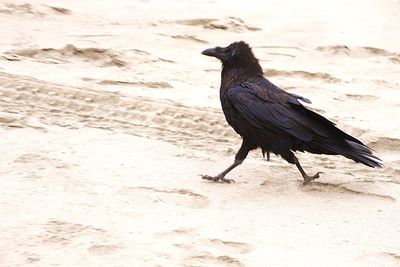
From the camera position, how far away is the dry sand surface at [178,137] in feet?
15.6

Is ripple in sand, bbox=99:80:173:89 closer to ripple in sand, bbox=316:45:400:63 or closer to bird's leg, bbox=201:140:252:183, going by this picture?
bird's leg, bbox=201:140:252:183

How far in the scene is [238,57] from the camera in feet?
21.0

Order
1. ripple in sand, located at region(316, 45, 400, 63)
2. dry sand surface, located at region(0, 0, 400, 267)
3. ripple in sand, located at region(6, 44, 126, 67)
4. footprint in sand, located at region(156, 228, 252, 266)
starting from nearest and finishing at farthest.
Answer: footprint in sand, located at region(156, 228, 252, 266)
dry sand surface, located at region(0, 0, 400, 267)
ripple in sand, located at region(6, 44, 126, 67)
ripple in sand, located at region(316, 45, 400, 63)

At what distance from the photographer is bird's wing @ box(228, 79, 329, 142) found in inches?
232

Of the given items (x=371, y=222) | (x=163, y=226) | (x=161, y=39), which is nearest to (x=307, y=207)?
(x=371, y=222)

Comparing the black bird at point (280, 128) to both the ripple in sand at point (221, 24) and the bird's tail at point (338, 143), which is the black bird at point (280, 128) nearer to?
the bird's tail at point (338, 143)

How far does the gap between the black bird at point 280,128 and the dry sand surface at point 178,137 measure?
0.21 meters

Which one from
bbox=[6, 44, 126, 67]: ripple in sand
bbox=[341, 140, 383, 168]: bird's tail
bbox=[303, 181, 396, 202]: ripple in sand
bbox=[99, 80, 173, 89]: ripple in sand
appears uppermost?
bbox=[6, 44, 126, 67]: ripple in sand

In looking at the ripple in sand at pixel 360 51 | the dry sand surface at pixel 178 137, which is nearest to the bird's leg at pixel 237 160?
the dry sand surface at pixel 178 137

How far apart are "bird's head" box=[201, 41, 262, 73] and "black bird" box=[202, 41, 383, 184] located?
0.83 feet

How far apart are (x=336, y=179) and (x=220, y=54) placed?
1.19 m

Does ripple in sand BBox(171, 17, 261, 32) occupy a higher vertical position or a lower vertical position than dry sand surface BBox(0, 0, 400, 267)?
higher

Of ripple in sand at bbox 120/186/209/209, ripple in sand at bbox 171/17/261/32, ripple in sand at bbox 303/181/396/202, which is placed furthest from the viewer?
ripple in sand at bbox 171/17/261/32

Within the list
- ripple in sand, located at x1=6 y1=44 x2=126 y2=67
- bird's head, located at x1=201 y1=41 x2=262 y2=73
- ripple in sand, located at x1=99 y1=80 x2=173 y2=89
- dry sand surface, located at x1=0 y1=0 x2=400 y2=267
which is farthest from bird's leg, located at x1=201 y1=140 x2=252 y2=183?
ripple in sand, located at x1=6 y1=44 x2=126 y2=67
